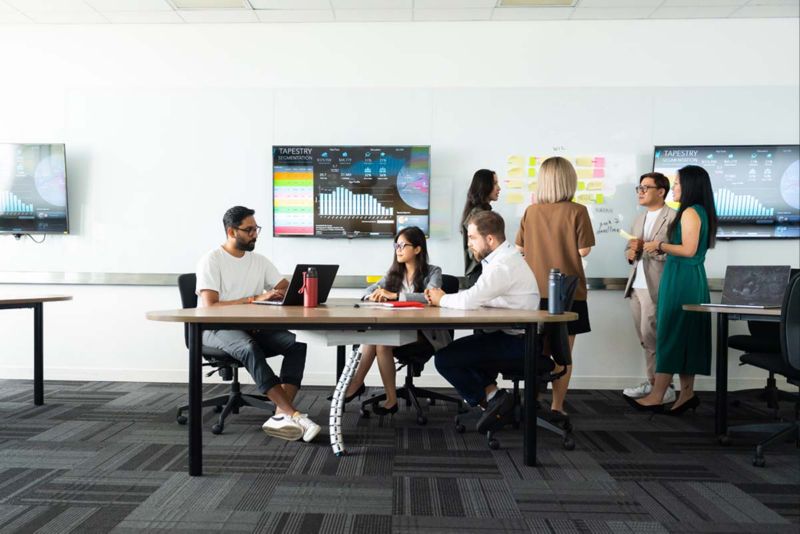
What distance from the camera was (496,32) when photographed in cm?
438

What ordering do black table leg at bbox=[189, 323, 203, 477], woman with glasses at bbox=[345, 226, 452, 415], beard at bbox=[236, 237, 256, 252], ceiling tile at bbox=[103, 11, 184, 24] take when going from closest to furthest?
1. black table leg at bbox=[189, 323, 203, 477]
2. beard at bbox=[236, 237, 256, 252]
3. woman with glasses at bbox=[345, 226, 452, 415]
4. ceiling tile at bbox=[103, 11, 184, 24]

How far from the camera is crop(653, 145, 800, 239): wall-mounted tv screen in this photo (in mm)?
4215

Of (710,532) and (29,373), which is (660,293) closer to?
(710,532)

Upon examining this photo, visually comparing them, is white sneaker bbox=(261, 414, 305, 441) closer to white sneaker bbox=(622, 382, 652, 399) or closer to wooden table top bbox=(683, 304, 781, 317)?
wooden table top bbox=(683, 304, 781, 317)

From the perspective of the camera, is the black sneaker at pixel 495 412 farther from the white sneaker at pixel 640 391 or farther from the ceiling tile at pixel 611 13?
the ceiling tile at pixel 611 13

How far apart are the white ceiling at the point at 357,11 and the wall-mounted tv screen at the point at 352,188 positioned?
97 centimetres

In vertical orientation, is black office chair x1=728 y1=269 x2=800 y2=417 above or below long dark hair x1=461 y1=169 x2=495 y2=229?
below

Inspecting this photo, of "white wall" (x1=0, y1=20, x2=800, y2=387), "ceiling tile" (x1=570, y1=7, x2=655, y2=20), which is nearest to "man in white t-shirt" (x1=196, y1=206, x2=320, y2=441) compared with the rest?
"white wall" (x1=0, y1=20, x2=800, y2=387)

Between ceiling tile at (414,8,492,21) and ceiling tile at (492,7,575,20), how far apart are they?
8 cm

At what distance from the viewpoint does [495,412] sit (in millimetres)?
2803

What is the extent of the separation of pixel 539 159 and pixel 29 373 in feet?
13.9

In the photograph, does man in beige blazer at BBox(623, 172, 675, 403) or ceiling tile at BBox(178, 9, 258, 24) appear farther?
ceiling tile at BBox(178, 9, 258, 24)

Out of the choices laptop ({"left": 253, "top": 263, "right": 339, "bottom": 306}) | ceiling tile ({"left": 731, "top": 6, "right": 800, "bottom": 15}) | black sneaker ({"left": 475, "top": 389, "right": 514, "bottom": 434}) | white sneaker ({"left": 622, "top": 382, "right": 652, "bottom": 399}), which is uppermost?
ceiling tile ({"left": 731, "top": 6, "right": 800, "bottom": 15})

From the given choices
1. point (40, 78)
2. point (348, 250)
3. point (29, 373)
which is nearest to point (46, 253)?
point (29, 373)
